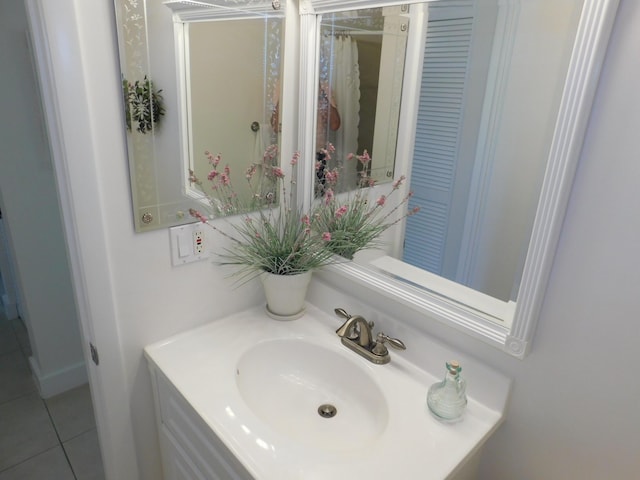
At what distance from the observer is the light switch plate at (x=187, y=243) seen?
1.18 metres

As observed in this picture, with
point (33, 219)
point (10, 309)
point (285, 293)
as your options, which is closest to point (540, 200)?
point (285, 293)

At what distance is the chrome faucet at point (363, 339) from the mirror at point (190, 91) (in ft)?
1.64

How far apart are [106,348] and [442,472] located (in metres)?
0.91

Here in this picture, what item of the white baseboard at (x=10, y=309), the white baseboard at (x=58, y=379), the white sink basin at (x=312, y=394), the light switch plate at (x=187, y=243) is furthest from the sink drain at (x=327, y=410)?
the white baseboard at (x=10, y=309)

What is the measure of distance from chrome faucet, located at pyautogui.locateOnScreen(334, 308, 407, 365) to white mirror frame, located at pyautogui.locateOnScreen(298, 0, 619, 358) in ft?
0.35

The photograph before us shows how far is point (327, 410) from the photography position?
117 centimetres

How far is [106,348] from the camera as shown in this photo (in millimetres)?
1153

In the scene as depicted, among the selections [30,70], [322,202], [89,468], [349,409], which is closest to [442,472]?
[349,409]

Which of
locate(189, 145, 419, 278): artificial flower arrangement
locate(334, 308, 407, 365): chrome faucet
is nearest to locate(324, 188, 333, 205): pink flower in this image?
locate(189, 145, 419, 278): artificial flower arrangement

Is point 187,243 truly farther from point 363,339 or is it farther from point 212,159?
point 363,339

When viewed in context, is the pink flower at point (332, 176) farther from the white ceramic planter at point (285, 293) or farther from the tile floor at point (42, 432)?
the tile floor at point (42, 432)

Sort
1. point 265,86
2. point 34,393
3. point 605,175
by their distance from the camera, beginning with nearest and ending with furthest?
1. point 605,175
2. point 265,86
3. point 34,393

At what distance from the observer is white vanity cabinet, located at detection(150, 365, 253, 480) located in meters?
0.97

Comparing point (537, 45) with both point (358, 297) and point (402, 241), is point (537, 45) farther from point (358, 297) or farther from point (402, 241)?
point (358, 297)
